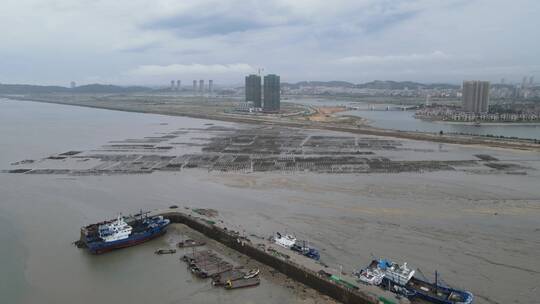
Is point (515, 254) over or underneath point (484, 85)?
underneath

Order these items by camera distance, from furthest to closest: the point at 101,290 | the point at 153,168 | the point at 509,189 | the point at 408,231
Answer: the point at 153,168 < the point at 509,189 < the point at 408,231 < the point at 101,290

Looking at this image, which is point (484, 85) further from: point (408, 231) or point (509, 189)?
point (408, 231)

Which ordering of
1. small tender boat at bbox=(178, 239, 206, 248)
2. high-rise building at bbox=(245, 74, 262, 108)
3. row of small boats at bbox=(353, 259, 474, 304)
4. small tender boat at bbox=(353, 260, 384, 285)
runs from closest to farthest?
row of small boats at bbox=(353, 259, 474, 304) → small tender boat at bbox=(353, 260, 384, 285) → small tender boat at bbox=(178, 239, 206, 248) → high-rise building at bbox=(245, 74, 262, 108)

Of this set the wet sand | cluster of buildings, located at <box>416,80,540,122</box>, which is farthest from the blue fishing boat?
cluster of buildings, located at <box>416,80,540,122</box>

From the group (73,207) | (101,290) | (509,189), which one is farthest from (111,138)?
(509,189)

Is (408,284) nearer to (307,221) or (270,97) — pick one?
(307,221)

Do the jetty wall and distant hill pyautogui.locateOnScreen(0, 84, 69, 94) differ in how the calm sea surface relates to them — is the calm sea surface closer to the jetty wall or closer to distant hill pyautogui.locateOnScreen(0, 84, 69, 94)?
the jetty wall

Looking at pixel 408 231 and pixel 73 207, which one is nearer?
pixel 408 231

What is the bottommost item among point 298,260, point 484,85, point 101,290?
point 101,290
